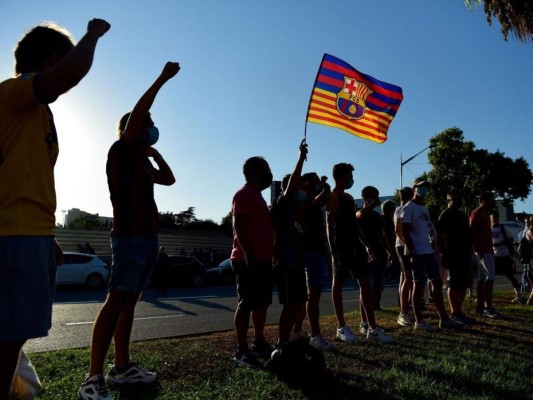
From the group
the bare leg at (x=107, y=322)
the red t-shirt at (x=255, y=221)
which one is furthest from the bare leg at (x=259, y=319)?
the bare leg at (x=107, y=322)

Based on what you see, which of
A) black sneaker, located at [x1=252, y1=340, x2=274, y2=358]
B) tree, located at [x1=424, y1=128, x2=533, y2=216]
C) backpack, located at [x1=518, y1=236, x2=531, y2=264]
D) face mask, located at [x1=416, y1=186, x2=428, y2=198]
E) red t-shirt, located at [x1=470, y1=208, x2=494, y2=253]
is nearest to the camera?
black sneaker, located at [x1=252, y1=340, x2=274, y2=358]

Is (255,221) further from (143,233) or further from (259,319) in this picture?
(143,233)

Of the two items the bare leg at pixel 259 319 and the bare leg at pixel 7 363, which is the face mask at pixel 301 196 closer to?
the bare leg at pixel 259 319

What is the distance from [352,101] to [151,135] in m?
4.19

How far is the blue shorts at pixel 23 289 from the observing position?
197 centimetres

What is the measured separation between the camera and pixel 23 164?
2.09 m

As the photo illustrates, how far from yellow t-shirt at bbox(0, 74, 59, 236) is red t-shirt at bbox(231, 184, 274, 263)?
2309 millimetres

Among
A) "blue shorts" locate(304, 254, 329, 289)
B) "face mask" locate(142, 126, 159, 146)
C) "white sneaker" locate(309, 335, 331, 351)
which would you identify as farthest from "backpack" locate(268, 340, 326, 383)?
"face mask" locate(142, 126, 159, 146)

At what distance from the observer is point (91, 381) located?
3.14m

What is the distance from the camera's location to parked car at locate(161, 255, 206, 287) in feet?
61.0

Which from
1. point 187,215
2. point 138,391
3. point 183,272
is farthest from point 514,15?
point 187,215

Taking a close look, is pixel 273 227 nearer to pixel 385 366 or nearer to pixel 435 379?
pixel 385 366

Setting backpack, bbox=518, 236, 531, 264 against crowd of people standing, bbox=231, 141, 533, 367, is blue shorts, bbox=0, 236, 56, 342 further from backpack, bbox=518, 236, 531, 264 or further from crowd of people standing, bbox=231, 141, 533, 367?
backpack, bbox=518, 236, 531, 264

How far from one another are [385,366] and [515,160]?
4754 centimetres
